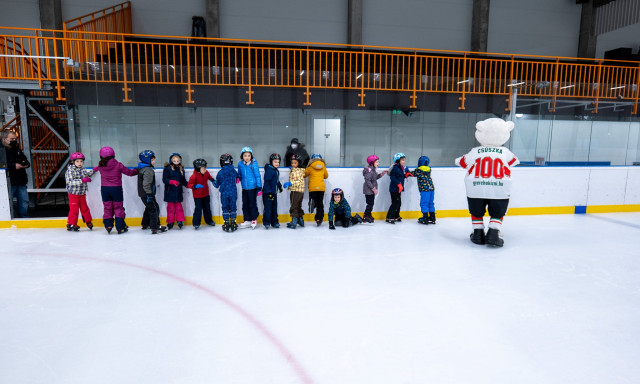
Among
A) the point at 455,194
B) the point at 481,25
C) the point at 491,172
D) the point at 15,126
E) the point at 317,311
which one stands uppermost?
the point at 481,25

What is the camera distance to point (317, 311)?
2.74 metres

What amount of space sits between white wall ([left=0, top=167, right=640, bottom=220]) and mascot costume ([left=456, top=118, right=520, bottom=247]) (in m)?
1.58

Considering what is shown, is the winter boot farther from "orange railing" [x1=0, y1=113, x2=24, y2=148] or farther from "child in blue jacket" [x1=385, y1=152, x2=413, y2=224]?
"orange railing" [x1=0, y1=113, x2=24, y2=148]


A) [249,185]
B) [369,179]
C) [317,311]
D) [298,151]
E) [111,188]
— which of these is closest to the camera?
[317,311]

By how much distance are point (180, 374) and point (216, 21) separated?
11.5 m

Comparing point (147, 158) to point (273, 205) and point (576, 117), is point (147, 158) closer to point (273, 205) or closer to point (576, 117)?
point (273, 205)

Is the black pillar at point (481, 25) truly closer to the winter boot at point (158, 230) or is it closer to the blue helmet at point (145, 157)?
the blue helmet at point (145, 157)

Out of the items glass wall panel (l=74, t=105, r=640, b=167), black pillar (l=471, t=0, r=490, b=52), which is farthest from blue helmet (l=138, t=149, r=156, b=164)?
black pillar (l=471, t=0, r=490, b=52)

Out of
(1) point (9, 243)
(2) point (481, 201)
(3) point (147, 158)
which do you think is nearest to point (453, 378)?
(2) point (481, 201)

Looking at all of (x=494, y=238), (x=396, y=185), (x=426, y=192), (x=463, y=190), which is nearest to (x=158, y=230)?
(x=396, y=185)

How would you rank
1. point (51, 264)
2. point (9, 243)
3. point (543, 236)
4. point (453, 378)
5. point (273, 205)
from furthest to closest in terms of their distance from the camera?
point (273, 205) < point (543, 236) < point (9, 243) < point (51, 264) < point (453, 378)

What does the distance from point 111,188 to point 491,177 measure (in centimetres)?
505

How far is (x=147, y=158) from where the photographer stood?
5.12 m

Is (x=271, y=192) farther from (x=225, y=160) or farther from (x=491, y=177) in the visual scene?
(x=491, y=177)
